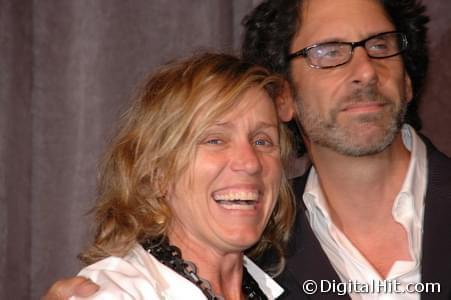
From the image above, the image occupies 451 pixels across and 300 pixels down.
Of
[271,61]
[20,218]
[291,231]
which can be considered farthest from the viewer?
[20,218]

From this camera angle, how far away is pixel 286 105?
2086 millimetres

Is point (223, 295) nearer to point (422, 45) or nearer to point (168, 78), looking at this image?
point (168, 78)

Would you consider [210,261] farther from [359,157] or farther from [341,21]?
[341,21]

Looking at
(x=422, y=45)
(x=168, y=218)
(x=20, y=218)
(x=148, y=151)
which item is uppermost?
(x=422, y=45)

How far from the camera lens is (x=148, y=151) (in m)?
1.67

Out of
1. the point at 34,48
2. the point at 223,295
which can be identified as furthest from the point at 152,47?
the point at 223,295

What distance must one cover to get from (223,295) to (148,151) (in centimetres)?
38

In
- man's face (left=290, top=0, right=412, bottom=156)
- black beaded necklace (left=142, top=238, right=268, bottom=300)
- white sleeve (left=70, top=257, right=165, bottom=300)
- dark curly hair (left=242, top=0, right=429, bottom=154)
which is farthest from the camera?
dark curly hair (left=242, top=0, right=429, bottom=154)

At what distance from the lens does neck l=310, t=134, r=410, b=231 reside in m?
2.02

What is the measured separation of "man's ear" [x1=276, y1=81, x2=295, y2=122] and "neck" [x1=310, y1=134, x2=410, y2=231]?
0.13 meters

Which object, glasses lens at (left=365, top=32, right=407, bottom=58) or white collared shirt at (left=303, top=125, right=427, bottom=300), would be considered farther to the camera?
glasses lens at (left=365, top=32, right=407, bottom=58)

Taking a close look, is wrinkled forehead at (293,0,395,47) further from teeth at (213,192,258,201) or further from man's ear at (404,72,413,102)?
teeth at (213,192,258,201)

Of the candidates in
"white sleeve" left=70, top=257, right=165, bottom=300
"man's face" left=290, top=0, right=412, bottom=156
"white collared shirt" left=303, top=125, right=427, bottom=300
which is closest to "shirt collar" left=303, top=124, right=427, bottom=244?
"white collared shirt" left=303, top=125, right=427, bottom=300

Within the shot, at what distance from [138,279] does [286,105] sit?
768 mm
